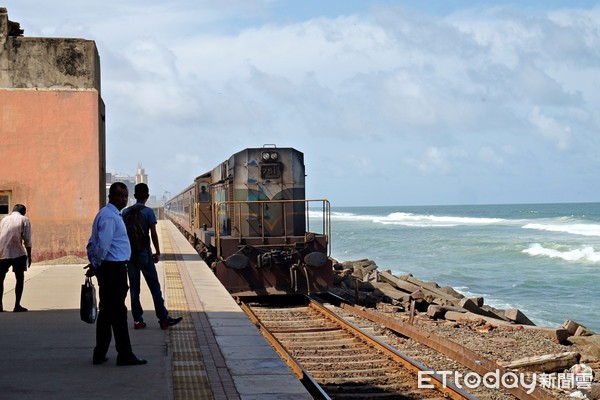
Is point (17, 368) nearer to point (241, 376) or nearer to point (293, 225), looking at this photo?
point (241, 376)

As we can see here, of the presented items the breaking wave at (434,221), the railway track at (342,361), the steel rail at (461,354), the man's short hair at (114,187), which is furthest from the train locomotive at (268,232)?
the breaking wave at (434,221)

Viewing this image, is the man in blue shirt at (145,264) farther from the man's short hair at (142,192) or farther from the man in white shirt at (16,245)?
the man in white shirt at (16,245)

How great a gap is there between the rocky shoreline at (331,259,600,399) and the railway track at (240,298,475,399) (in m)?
1.64

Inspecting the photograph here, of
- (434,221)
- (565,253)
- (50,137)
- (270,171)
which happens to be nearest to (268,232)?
(270,171)

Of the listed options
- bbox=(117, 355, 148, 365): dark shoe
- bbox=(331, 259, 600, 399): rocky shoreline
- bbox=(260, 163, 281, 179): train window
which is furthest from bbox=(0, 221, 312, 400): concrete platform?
bbox=(260, 163, 281, 179): train window

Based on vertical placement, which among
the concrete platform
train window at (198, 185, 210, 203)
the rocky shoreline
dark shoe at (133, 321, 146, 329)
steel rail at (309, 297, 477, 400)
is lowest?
the rocky shoreline

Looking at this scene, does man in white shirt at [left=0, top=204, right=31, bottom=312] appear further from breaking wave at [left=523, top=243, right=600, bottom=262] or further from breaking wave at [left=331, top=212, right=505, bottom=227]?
breaking wave at [left=331, top=212, right=505, bottom=227]

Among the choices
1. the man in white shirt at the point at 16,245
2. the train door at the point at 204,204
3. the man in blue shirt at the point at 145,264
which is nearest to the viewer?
the man in blue shirt at the point at 145,264

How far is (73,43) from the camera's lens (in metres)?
18.7

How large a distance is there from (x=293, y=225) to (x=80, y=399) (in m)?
11.4

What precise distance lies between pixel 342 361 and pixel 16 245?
16.1 ft

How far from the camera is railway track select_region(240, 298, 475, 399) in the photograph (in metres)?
8.45

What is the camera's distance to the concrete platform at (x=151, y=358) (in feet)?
20.2

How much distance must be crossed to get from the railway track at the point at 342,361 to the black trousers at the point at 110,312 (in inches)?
87.8
